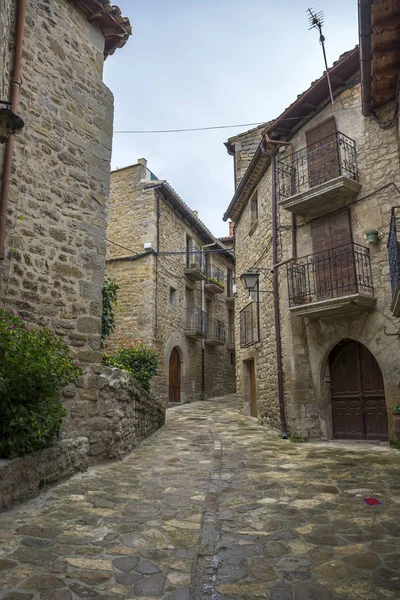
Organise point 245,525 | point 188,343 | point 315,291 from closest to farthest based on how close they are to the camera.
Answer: point 245,525 < point 315,291 < point 188,343

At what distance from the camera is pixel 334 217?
8.86 m

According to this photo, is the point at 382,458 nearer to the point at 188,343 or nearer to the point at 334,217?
the point at 334,217

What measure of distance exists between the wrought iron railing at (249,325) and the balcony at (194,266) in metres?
4.80

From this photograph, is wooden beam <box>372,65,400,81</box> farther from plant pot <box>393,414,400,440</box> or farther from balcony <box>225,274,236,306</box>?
balcony <box>225,274,236,306</box>

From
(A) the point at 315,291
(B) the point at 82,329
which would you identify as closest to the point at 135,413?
(B) the point at 82,329

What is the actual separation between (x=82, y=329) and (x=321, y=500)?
3577 millimetres

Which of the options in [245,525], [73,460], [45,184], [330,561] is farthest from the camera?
[45,184]

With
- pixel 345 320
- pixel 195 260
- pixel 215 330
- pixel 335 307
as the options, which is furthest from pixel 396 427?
pixel 215 330

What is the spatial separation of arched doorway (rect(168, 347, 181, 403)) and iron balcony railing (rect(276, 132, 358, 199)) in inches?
323

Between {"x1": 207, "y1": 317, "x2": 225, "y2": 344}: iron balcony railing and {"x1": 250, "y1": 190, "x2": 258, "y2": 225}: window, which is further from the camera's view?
{"x1": 207, "y1": 317, "x2": 225, "y2": 344}: iron balcony railing

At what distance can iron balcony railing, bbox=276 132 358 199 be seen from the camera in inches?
340

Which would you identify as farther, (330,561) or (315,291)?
(315,291)

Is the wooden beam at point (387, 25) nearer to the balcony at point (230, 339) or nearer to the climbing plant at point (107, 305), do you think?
the climbing plant at point (107, 305)

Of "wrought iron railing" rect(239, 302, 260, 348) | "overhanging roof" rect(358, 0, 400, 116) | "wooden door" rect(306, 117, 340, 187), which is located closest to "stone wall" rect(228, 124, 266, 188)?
"wooden door" rect(306, 117, 340, 187)
